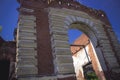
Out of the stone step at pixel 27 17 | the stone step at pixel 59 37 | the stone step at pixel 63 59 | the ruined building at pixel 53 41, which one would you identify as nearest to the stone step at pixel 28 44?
the ruined building at pixel 53 41

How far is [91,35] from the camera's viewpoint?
980 cm

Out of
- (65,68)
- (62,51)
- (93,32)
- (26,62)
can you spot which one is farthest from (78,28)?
(26,62)

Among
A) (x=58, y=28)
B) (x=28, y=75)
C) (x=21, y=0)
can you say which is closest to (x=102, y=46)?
(x=58, y=28)

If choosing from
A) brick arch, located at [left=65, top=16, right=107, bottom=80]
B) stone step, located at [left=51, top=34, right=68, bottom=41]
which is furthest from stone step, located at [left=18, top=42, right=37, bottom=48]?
brick arch, located at [left=65, top=16, right=107, bottom=80]

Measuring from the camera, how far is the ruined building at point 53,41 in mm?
6141

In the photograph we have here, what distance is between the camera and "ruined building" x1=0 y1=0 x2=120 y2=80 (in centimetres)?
614

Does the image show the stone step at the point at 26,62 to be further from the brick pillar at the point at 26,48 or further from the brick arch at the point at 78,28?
the brick arch at the point at 78,28

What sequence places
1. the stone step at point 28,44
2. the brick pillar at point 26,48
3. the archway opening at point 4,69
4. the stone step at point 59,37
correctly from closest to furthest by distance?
the brick pillar at point 26,48, the stone step at point 28,44, the stone step at point 59,37, the archway opening at point 4,69

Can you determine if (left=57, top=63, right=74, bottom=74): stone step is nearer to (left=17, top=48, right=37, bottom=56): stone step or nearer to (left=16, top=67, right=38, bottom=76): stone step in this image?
(left=16, top=67, right=38, bottom=76): stone step

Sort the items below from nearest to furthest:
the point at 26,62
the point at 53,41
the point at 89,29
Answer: the point at 26,62 < the point at 53,41 < the point at 89,29

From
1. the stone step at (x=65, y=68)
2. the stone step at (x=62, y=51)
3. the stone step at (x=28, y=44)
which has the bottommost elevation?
the stone step at (x=65, y=68)

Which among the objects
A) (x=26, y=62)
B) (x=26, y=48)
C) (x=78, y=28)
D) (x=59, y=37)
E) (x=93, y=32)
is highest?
(x=78, y=28)

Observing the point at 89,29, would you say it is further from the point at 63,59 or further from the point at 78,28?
the point at 63,59

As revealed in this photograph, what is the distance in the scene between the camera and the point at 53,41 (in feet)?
23.6
